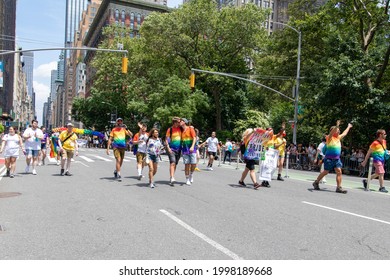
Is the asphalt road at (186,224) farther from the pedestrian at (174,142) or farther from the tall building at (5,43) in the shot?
the tall building at (5,43)

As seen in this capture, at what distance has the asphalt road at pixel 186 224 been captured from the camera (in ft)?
17.1

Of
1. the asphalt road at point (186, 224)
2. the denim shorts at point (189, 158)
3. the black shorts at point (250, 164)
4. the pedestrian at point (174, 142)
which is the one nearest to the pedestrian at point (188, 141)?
the denim shorts at point (189, 158)

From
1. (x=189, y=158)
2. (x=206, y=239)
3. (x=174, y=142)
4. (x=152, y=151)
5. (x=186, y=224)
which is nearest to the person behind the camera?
(x=206, y=239)

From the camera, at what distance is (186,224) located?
6.81 meters

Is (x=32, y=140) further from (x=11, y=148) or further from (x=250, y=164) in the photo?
(x=250, y=164)

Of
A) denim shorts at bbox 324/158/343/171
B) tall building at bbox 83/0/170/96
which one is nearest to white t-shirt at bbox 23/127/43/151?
denim shorts at bbox 324/158/343/171

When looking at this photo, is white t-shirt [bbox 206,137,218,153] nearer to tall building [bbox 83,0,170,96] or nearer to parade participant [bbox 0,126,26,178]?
parade participant [bbox 0,126,26,178]

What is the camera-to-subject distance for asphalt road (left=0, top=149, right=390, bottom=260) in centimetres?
520

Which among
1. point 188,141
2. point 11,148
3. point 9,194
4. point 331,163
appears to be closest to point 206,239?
point 9,194

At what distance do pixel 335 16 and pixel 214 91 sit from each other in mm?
16602

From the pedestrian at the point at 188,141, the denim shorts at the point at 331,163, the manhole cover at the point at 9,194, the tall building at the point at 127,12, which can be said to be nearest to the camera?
the manhole cover at the point at 9,194
